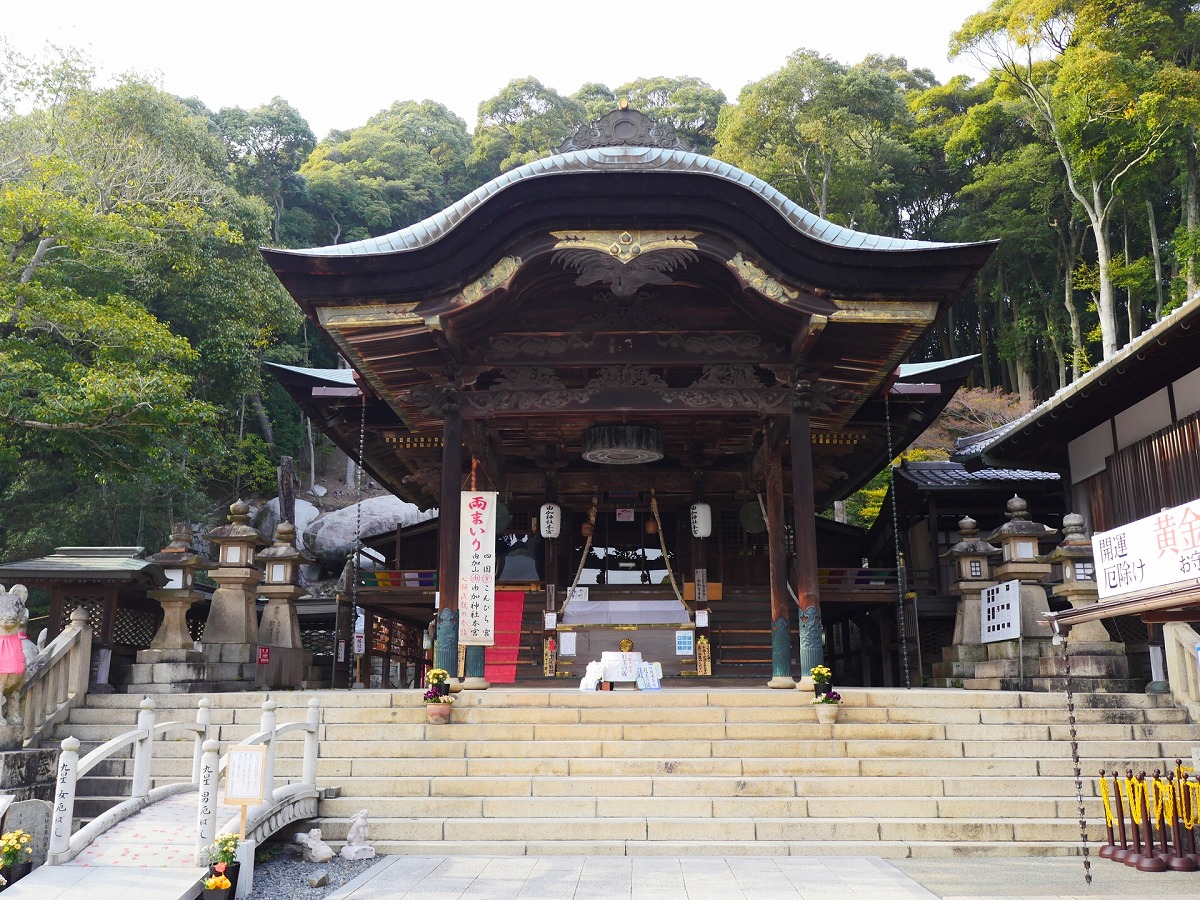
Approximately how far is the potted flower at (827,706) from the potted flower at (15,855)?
23.6 feet

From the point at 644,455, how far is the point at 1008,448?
732 centimetres

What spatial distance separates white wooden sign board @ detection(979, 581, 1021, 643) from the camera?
12.6 meters

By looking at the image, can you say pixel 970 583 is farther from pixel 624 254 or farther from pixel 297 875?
pixel 297 875

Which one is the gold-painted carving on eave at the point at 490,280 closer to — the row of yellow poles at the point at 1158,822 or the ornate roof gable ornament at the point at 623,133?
the ornate roof gable ornament at the point at 623,133

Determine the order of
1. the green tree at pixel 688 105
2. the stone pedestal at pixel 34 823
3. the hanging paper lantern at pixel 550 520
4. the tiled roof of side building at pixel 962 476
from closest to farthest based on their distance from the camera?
the stone pedestal at pixel 34 823 < the hanging paper lantern at pixel 550 520 < the tiled roof of side building at pixel 962 476 < the green tree at pixel 688 105

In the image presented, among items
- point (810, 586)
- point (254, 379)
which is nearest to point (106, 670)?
point (810, 586)

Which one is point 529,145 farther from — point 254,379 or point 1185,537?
point 1185,537

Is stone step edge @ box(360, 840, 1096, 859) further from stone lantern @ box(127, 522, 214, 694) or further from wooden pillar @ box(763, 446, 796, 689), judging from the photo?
stone lantern @ box(127, 522, 214, 694)

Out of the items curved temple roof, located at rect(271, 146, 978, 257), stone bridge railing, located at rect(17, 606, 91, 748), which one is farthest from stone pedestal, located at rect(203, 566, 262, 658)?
curved temple roof, located at rect(271, 146, 978, 257)

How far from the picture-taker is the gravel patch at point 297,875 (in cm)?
662

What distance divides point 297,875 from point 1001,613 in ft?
33.3

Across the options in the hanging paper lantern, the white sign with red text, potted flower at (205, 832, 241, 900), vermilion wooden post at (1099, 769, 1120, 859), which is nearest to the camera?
the white sign with red text

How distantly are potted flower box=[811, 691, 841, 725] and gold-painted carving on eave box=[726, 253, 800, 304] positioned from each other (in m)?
4.65

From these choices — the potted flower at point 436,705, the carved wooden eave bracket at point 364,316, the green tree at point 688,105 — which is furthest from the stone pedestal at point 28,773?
the green tree at point 688,105
